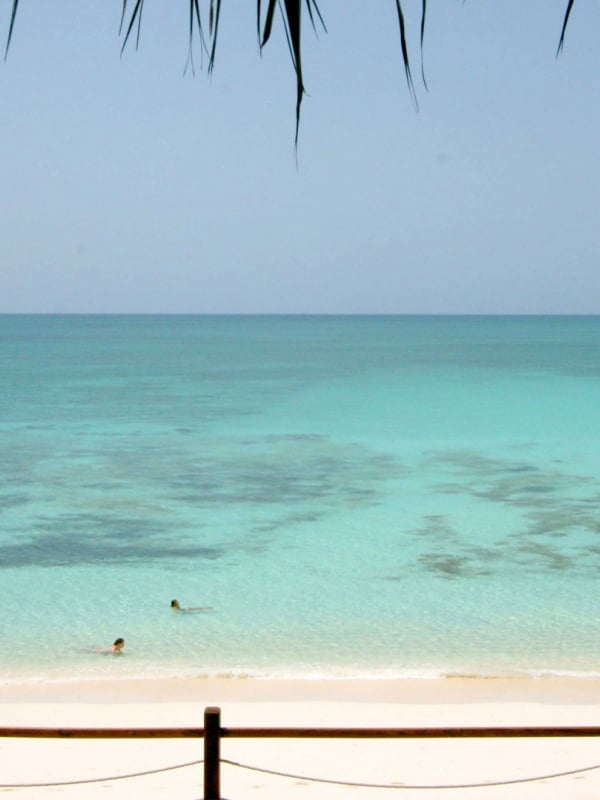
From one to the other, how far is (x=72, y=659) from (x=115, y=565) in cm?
274

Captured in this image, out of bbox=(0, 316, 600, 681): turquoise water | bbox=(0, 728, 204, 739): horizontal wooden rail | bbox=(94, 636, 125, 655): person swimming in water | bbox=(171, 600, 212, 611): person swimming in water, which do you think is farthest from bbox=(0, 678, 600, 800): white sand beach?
bbox=(0, 728, 204, 739): horizontal wooden rail

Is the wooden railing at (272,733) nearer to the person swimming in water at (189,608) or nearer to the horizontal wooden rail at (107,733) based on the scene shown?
the horizontal wooden rail at (107,733)

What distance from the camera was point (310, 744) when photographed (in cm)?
589

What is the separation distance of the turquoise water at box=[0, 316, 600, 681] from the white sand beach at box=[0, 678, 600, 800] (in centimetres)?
47

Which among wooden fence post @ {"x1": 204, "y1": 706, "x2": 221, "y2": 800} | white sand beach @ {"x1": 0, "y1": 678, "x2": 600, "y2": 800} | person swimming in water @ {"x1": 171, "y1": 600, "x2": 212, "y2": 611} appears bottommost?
wooden fence post @ {"x1": 204, "y1": 706, "x2": 221, "y2": 800}

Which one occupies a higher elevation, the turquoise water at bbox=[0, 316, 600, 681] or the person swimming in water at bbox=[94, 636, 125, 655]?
the turquoise water at bbox=[0, 316, 600, 681]

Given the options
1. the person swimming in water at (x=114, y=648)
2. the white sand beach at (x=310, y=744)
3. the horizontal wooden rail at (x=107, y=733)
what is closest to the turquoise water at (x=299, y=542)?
the person swimming in water at (x=114, y=648)

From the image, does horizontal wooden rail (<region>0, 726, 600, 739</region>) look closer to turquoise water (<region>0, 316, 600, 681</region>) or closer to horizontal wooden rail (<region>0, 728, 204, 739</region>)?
horizontal wooden rail (<region>0, 728, 204, 739</region>)

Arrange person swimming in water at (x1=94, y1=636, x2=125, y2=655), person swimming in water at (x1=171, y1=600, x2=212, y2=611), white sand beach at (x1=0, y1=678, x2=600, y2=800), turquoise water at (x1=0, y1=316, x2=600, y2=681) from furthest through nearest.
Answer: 1. person swimming in water at (x1=171, y1=600, x2=212, y2=611)
2. turquoise water at (x1=0, y1=316, x2=600, y2=681)
3. person swimming in water at (x1=94, y1=636, x2=125, y2=655)
4. white sand beach at (x1=0, y1=678, x2=600, y2=800)

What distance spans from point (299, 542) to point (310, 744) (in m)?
5.90

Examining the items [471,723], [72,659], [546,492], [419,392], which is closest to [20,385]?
[419,392]

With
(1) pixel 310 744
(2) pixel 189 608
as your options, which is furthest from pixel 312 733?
(2) pixel 189 608

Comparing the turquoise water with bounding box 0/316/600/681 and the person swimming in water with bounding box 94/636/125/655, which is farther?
the turquoise water with bounding box 0/316/600/681

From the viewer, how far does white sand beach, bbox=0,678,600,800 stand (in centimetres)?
514
